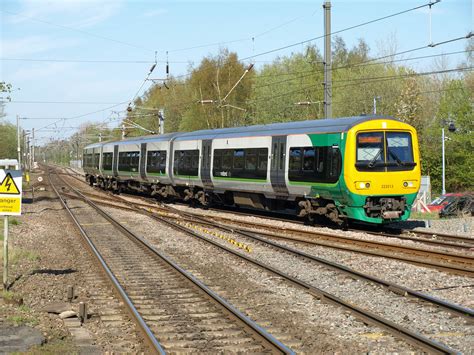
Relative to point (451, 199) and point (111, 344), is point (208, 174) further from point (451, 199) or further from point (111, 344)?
point (111, 344)

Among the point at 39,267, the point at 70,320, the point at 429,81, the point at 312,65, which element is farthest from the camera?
the point at 312,65

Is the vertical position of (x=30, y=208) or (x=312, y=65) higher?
(x=312, y=65)

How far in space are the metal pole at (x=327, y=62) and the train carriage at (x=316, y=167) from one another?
2233mm

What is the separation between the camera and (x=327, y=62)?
2356cm

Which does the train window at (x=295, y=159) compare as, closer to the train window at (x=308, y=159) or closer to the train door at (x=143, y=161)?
the train window at (x=308, y=159)

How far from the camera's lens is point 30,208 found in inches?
1157

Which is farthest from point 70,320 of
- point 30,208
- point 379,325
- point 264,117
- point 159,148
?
point 264,117

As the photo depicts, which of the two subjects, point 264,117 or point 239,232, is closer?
point 239,232

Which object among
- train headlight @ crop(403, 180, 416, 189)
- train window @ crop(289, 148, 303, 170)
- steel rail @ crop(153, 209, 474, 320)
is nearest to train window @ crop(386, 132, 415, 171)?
train headlight @ crop(403, 180, 416, 189)

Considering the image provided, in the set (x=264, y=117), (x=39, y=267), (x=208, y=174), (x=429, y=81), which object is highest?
(x=429, y=81)

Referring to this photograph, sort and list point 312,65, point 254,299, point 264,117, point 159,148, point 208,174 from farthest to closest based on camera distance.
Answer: point 312,65
point 264,117
point 159,148
point 208,174
point 254,299

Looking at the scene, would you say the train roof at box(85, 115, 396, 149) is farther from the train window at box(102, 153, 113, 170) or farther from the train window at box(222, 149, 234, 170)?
the train window at box(102, 153, 113, 170)

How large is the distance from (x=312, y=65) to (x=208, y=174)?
42910mm

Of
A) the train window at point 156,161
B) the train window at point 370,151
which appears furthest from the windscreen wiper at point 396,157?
the train window at point 156,161
